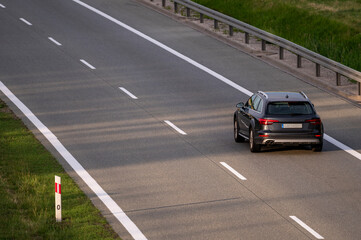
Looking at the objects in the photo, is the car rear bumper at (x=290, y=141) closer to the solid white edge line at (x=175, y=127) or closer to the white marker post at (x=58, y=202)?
the solid white edge line at (x=175, y=127)

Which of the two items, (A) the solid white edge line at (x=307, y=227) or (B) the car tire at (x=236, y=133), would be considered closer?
(A) the solid white edge line at (x=307, y=227)

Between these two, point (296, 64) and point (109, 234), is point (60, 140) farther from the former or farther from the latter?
point (296, 64)

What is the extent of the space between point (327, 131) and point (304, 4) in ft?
62.3

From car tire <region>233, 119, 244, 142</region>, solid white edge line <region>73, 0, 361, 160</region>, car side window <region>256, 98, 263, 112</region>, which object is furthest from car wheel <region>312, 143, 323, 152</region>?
car tire <region>233, 119, 244, 142</region>

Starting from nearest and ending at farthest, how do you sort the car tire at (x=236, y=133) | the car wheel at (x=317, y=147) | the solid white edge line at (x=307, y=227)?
1. the solid white edge line at (x=307, y=227)
2. the car wheel at (x=317, y=147)
3. the car tire at (x=236, y=133)

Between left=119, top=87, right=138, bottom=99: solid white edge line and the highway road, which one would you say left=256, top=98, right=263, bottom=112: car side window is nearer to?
the highway road

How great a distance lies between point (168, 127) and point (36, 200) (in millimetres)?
7938

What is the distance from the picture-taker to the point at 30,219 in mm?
15719

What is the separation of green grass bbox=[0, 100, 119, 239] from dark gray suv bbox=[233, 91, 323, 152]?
4.97 metres

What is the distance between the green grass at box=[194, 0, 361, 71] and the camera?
33.3m

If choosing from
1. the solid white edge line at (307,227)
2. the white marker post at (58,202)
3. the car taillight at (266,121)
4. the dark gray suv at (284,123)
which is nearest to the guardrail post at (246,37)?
the dark gray suv at (284,123)

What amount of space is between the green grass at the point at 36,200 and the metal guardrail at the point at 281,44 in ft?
35.6

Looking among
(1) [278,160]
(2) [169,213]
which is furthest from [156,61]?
(2) [169,213]

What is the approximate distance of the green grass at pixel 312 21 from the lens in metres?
33.3
